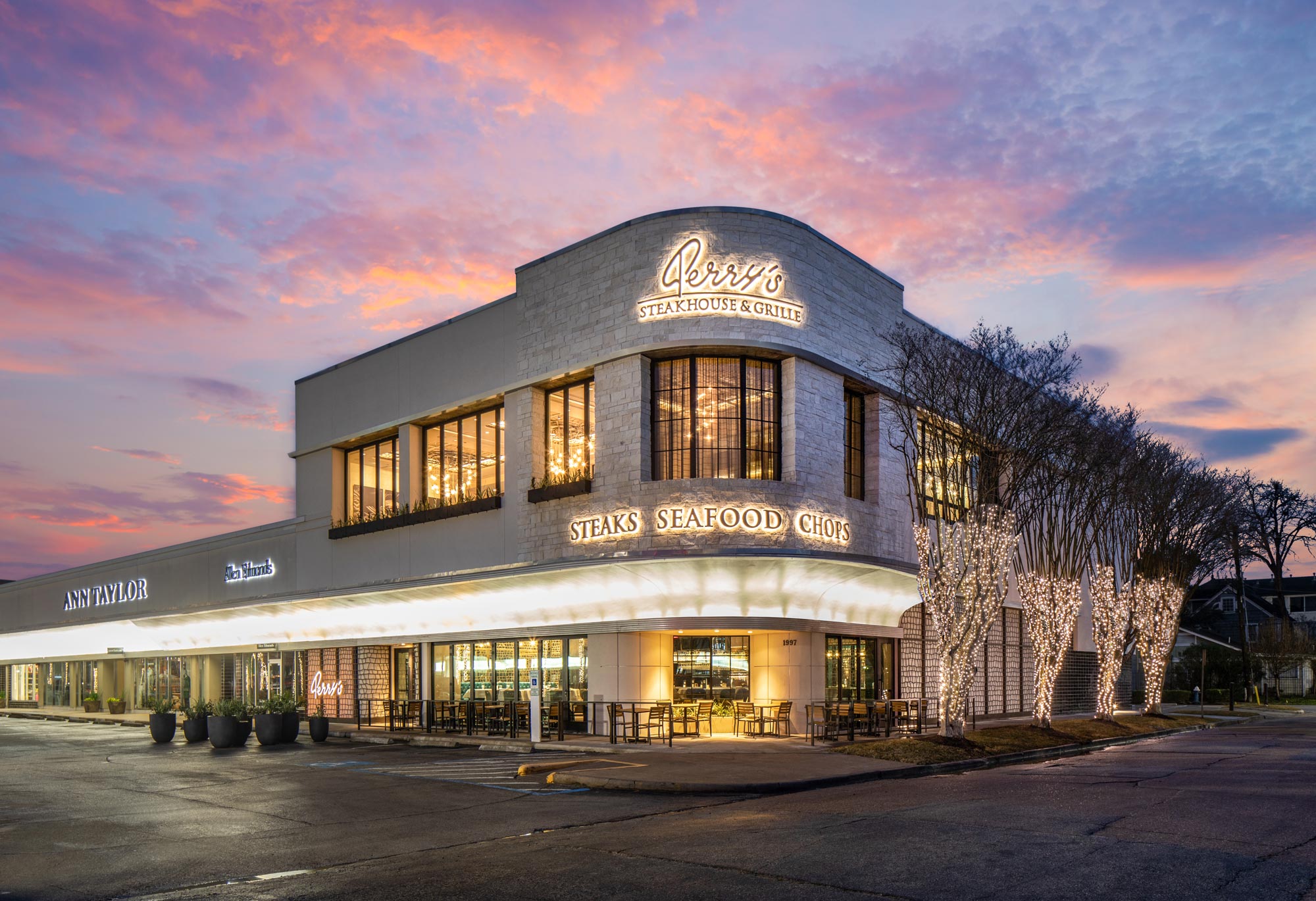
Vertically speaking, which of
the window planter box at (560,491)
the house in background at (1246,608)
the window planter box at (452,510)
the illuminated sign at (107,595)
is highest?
the window planter box at (560,491)

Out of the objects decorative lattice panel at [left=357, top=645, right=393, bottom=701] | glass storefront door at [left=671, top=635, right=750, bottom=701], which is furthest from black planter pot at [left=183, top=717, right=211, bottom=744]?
glass storefront door at [left=671, top=635, right=750, bottom=701]

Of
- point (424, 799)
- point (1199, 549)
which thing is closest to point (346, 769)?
point (424, 799)

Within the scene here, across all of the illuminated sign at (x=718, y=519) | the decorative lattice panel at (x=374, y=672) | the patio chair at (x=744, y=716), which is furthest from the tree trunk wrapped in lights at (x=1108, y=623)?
the decorative lattice panel at (x=374, y=672)

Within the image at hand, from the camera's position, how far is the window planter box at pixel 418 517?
1325 inches

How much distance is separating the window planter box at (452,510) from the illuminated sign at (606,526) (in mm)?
3731

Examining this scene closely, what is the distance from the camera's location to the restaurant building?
94.2ft

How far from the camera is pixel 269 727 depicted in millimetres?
30234

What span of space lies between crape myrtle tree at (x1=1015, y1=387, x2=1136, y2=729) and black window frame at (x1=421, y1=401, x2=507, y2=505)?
15.4 m

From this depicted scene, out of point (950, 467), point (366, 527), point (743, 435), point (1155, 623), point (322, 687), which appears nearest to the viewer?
point (950, 467)

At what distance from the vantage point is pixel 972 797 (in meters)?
16.9

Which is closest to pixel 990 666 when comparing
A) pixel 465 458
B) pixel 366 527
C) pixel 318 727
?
pixel 465 458

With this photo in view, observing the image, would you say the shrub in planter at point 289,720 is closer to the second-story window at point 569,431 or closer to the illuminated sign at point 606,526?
the illuminated sign at point 606,526

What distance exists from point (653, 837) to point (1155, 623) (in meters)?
32.6

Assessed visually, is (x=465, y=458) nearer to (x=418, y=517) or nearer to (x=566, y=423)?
(x=418, y=517)
